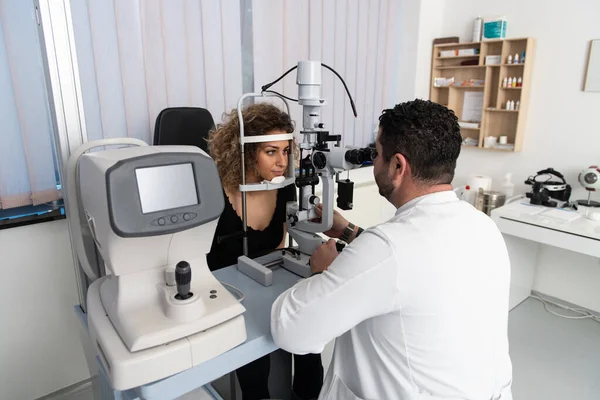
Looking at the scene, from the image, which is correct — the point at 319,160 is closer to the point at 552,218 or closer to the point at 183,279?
the point at 183,279

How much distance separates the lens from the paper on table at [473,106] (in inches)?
122

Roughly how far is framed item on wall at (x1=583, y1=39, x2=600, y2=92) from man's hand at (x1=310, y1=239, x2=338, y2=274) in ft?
7.64

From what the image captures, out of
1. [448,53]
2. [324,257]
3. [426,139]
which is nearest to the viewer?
[426,139]

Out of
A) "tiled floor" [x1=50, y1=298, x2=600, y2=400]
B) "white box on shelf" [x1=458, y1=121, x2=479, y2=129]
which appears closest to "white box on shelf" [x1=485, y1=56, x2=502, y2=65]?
"white box on shelf" [x1=458, y1=121, x2=479, y2=129]

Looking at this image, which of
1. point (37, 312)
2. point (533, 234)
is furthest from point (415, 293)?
point (533, 234)

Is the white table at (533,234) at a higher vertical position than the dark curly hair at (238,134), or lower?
lower

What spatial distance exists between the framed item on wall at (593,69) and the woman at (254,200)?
2.11m

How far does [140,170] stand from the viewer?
78cm

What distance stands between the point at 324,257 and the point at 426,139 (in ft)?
1.41

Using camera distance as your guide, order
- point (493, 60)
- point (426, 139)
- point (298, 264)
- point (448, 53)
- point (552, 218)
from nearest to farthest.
→ point (426, 139) → point (298, 264) → point (552, 218) → point (493, 60) → point (448, 53)

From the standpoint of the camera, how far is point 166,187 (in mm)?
816

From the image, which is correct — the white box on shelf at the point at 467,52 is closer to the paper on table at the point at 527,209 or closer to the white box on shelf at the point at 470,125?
the white box on shelf at the point at 470,125

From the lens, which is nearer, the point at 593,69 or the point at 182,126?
the point at 182,126

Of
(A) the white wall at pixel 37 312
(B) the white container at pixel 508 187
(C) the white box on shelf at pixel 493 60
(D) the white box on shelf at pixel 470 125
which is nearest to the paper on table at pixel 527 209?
(B) the white container at pixel 508 187
